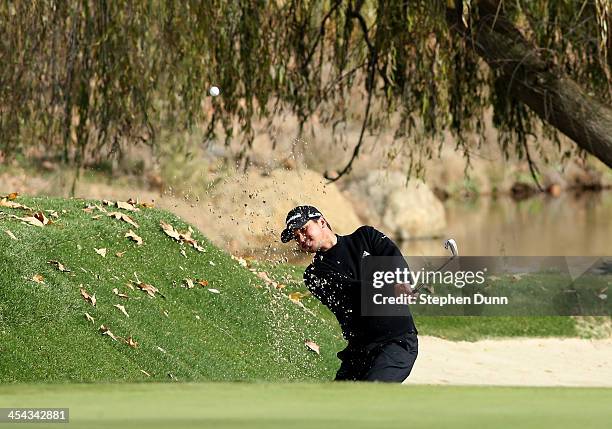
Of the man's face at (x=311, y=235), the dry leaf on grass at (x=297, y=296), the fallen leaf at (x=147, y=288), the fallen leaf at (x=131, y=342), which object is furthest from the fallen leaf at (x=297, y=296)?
the man's face at (x=311, y=235)

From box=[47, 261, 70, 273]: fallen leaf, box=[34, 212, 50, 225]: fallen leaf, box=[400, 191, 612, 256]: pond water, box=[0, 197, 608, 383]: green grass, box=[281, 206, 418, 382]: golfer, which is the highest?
box=[281, 206, 418, 382]: golfer

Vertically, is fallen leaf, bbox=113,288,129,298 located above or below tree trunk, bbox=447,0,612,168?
below

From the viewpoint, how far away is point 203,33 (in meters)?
10.0

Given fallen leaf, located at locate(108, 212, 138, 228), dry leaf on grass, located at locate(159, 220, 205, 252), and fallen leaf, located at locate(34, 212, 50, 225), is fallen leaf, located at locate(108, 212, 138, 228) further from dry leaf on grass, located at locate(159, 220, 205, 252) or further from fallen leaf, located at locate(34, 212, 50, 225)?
fallen leaf, located at locate(34, 212, 50, 225)

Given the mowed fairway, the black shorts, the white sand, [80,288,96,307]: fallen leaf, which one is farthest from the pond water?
the mowed fairway

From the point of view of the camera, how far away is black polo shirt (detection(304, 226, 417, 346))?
5.79 metres

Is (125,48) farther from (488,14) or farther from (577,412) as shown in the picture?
(577,412)

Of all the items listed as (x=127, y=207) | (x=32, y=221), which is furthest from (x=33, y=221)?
(x=127, y=207)

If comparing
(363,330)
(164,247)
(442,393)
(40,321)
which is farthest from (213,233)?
(442,393)

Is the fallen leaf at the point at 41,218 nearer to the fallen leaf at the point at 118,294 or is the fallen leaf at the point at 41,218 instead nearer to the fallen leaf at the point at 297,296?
the fallen leaf at the point at 118,294

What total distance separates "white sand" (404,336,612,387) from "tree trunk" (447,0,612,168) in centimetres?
190

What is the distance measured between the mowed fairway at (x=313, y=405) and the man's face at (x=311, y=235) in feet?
5.92

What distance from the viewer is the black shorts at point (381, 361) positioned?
571cm

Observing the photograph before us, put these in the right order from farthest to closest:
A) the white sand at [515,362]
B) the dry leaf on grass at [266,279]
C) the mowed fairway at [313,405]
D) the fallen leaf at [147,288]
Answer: the dry leaf on grass at [266,279], the white sand at [515,362], the fallen leaf at [147,288], the mowed fairway at [313,405]
